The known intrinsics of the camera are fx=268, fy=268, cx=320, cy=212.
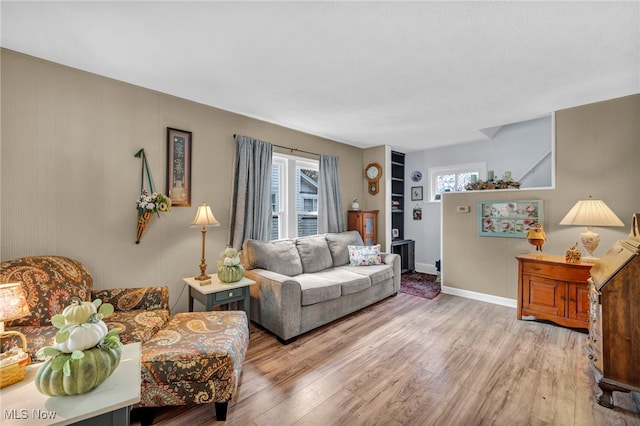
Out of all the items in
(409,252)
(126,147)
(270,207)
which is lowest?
(409,252)

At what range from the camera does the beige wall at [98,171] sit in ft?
6.88

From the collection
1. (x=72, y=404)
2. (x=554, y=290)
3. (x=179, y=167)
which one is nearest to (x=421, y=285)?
(x=554, y=290)

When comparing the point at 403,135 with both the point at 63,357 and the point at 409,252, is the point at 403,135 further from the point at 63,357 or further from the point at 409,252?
the point at 63,357

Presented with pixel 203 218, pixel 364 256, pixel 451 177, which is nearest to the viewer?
pixel 203 218

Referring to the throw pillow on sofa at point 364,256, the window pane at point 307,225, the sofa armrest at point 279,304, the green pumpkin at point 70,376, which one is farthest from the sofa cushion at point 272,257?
the green pumpkin at point 70,376

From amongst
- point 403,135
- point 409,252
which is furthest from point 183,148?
point 409,252

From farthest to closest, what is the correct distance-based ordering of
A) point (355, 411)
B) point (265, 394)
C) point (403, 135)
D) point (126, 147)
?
point (403, 135) → point (126, 147) → point (265, 394) → point (355, 411)

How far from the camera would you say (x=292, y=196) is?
4.04 meters

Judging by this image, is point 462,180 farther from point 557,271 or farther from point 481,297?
point 557,271

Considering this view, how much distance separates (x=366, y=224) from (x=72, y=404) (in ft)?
13.7

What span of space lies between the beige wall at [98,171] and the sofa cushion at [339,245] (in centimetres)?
157

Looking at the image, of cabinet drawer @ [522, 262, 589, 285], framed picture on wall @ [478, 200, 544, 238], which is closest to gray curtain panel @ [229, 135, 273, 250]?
framed picture on wall @ [478, 200, 544, 238]

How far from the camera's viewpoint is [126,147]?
2.56m

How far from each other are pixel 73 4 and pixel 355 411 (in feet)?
10.1
